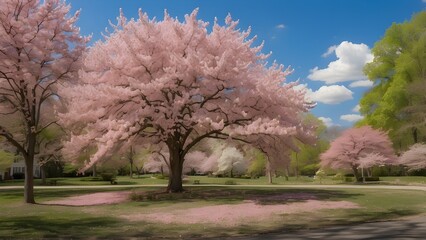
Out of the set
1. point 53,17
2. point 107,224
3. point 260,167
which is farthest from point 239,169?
point 107,224

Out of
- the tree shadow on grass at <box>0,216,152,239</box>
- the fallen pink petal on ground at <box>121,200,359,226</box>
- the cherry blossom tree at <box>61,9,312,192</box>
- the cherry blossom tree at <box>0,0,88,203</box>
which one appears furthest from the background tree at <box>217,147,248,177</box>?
the tree shadow on grass at <box>0,216,152,239</box>

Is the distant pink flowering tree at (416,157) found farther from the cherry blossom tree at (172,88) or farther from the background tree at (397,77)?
the cherry blossom tree at (172,88)

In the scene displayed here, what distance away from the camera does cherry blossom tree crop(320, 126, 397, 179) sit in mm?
41125

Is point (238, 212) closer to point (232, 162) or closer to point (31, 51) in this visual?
point (31, 51)

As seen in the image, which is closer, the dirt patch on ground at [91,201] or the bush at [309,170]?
the dirt patch on ground at [91,201]

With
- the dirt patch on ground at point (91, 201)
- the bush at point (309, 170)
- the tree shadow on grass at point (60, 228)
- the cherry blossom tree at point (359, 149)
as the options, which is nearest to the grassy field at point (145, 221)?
the tree shadow on grass at point (60, 228)

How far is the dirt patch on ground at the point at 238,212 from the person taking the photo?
14.8m

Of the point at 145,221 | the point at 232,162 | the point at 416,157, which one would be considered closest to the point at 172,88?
the point at 145,221

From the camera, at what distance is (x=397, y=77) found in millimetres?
46344

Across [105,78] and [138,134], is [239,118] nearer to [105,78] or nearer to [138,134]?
[138,134]

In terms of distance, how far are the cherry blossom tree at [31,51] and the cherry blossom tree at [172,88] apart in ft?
4.70

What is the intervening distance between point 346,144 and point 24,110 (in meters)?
32.5

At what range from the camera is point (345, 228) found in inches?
486

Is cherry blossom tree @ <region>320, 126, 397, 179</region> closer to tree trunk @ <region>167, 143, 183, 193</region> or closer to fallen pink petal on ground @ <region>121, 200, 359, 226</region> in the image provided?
tree trunk @ <region>167, 143, 183, 193</region>
